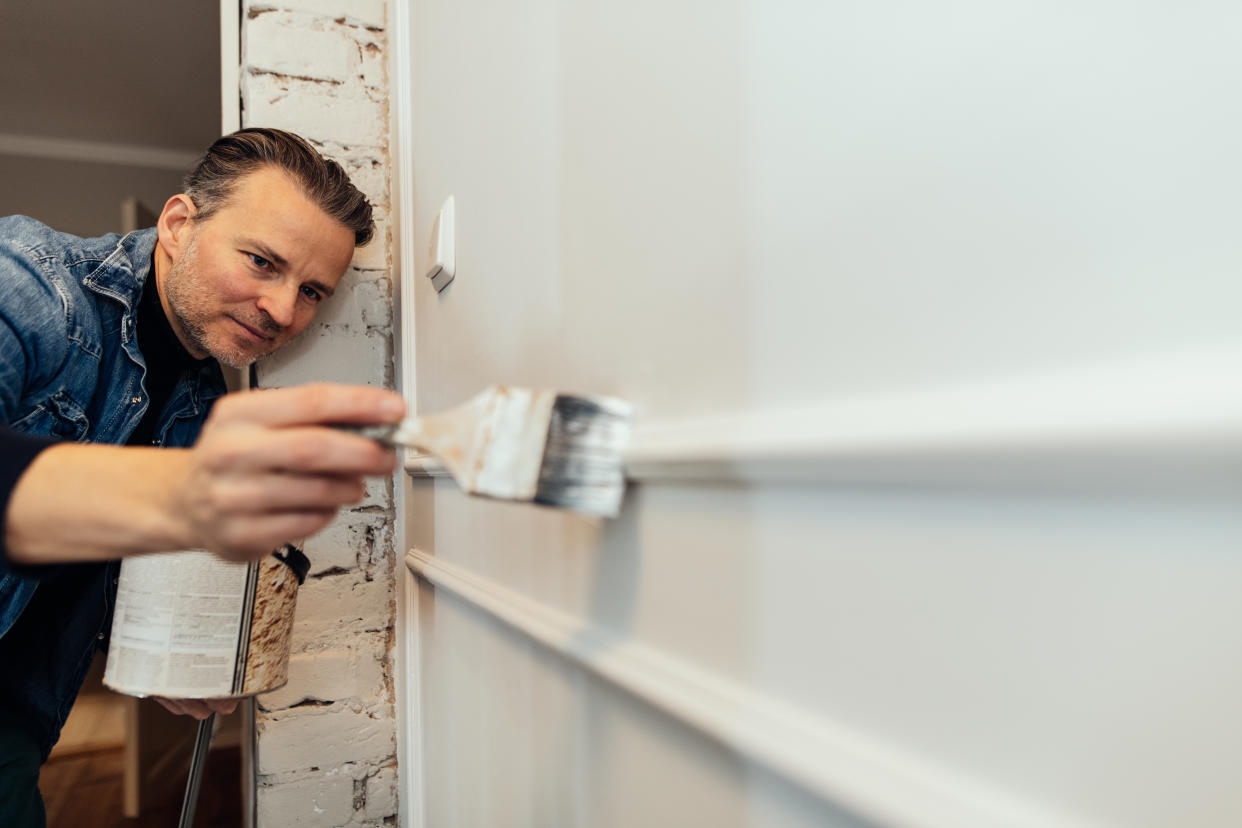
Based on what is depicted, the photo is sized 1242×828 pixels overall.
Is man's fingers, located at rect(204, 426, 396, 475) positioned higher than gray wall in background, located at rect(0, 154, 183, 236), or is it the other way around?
gray wall in background, located at rect(0, 154, 183, 236)

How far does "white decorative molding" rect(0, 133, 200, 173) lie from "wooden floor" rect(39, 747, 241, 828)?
2742mm

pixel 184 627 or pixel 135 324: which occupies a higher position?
pixel 135 324

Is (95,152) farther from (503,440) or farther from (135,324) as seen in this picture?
(503,440)

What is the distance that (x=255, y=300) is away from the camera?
3.56ft

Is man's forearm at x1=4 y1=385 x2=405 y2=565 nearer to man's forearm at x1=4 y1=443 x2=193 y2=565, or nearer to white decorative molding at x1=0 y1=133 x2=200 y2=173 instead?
man's forearm at x1=4 y1=443 x2=193 y2=565

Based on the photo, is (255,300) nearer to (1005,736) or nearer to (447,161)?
(447,161)

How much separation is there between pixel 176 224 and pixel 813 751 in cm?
130

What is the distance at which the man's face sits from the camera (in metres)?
1.08

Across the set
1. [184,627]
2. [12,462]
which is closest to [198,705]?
[184,627]

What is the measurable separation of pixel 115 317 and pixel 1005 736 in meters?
1.24

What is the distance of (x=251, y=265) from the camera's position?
1.10 meters

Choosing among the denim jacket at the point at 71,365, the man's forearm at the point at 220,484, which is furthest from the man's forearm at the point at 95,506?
the denim jacket at the point at 71,365

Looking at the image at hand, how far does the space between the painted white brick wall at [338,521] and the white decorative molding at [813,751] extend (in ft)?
2.71

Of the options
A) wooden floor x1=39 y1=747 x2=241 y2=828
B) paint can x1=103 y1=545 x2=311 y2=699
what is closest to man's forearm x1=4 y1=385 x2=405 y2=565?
paint can x1=103 y1=545 x2=311 y2=699
